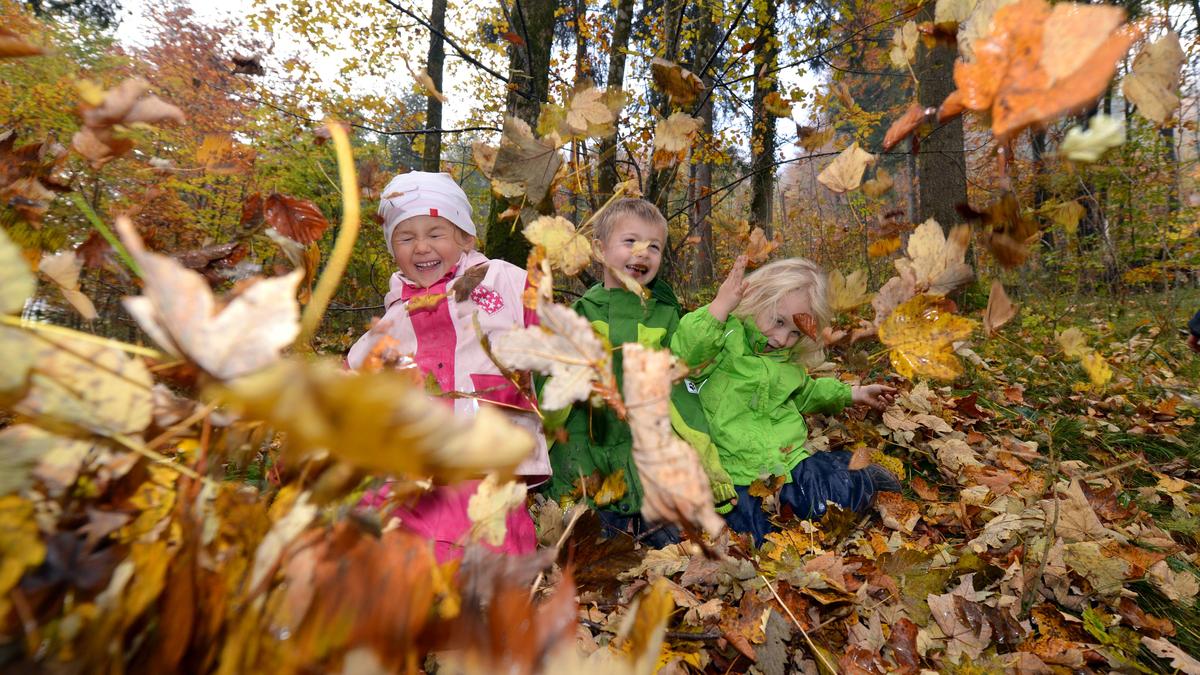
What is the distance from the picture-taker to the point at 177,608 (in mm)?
332

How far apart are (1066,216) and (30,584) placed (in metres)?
1.45

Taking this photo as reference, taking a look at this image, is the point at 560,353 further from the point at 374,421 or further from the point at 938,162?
the point at 938,162

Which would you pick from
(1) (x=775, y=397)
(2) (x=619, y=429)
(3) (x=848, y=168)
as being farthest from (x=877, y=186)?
(2) (x=619, y=429)

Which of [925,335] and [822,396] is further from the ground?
[925,335]

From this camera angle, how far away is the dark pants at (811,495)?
206 centimetres

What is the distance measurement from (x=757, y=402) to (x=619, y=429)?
0.62m

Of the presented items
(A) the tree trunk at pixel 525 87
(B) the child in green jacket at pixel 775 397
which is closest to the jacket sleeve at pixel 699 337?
(B) the child in green jacket at pixel 775 397

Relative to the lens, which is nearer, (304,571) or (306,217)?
(304,571)

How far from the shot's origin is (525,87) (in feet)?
9.58

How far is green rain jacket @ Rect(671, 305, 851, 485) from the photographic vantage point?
2.24 meters

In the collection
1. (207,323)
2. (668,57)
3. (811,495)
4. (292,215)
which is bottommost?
(811,495)

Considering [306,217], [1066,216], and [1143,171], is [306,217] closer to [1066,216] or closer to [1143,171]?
[1066,216]

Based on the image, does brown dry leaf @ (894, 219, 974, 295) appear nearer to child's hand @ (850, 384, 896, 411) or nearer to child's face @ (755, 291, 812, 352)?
child's face @ (755, 291, 812, 352)

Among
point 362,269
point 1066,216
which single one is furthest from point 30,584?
point 362,269
